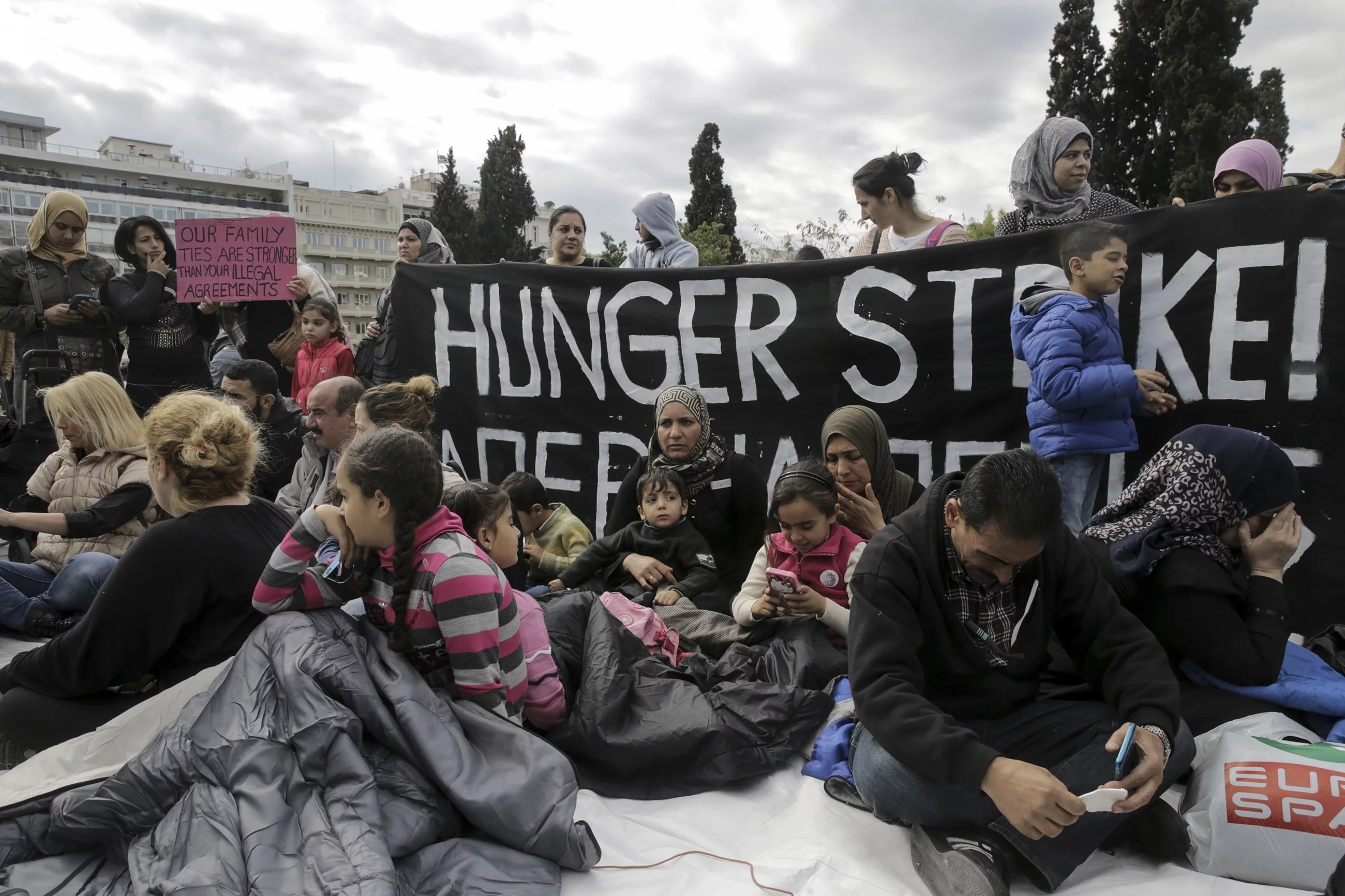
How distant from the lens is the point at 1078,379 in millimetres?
3637

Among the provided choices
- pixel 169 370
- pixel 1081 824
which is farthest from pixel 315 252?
pixel 1081 824

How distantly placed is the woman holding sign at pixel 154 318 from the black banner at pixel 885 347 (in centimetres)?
181

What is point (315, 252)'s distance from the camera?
299 ft

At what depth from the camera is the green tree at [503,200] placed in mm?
39125

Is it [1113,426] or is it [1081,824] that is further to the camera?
[1113,426]

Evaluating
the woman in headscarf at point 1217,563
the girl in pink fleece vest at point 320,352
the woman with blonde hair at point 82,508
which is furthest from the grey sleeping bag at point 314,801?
the girl in pink fleece vest at point 320,352

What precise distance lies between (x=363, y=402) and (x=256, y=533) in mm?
1324

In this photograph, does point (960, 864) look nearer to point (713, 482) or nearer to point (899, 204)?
point (713, 482)

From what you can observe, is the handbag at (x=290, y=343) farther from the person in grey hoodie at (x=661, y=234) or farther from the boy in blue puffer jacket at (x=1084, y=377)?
the boy in blue puffer jacket at (x=1084, y=377)

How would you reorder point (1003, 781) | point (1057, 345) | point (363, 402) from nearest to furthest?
point (1003, 781), point (1057, 345), point (363, 402)

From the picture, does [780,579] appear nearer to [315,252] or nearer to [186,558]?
[186,558]

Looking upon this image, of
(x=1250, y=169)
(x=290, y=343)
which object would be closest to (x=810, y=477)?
(x=1250, y=169)

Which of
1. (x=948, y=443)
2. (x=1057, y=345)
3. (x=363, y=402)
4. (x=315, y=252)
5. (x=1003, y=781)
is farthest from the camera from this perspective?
(x=315, y=252)

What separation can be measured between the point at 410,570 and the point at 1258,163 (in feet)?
14.5
